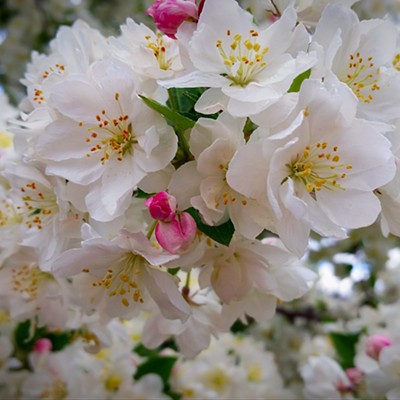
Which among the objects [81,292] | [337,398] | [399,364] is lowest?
[337,398]

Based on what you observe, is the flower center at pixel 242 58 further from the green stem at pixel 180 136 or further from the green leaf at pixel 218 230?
the green leaf at pixel 218 230

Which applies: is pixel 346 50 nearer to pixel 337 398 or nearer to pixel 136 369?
pixel 337 398

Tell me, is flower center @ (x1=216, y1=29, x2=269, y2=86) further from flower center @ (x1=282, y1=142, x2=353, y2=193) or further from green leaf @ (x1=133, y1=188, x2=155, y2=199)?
green leaf @ (x1=133, y1=188, x2=155, y2=199)

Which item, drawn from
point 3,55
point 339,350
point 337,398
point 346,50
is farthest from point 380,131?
point 3,55

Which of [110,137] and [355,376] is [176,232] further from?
[355,376]

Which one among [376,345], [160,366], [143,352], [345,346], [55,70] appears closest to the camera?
[55,70]

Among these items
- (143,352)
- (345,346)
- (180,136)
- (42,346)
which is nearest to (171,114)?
(180,136)
